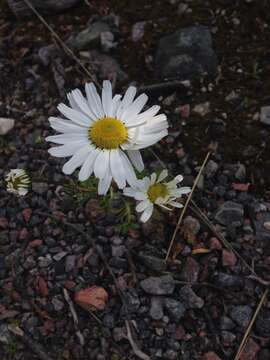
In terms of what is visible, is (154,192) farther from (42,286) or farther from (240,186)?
(42,286)

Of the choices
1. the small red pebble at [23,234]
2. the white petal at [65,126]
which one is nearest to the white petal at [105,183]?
the white petal at [65,126]

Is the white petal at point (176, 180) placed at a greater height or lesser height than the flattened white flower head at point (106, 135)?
lesser

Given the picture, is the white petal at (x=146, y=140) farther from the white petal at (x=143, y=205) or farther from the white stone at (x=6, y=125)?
the white stone at (x=6, y=125)

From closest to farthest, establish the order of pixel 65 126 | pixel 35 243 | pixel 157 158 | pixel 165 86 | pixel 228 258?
1. pixel 65 126
2. pixel 228 258
3. pixel 35 243
4. pixel 157 158
5. pixel 165 86

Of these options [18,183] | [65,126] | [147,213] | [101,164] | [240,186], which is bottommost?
[240,186]

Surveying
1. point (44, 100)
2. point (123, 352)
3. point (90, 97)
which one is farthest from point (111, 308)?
point (44, 100)

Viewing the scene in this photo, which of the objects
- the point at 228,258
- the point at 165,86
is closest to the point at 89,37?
the point at 165,86
